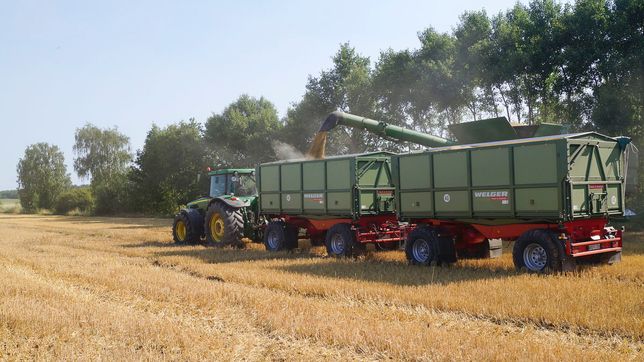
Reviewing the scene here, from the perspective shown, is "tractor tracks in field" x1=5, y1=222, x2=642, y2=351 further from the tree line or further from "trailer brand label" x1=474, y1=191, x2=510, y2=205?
the tree line

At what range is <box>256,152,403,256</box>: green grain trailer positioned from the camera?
14.4 m

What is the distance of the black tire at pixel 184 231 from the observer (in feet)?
61.3

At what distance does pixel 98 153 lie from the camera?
7088 cm

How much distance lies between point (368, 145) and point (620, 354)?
28.9m

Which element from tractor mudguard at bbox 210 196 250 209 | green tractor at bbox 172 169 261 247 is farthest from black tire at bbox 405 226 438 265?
tractor mudguard at bbox 210 196 250 209

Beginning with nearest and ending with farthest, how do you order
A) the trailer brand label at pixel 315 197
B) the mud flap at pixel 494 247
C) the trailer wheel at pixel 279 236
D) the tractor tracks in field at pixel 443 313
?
the tractor tracks in field at pixel 443 313 < the mud flap at pixel 494 247 < the trailer brand label at pixel 315 197 < the trailer wheel at pixel 279 236

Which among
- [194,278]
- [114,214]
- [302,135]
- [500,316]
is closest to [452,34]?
[302,135]

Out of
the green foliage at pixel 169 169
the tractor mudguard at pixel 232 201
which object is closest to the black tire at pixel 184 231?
the tractor mudguard at pixel 232 201

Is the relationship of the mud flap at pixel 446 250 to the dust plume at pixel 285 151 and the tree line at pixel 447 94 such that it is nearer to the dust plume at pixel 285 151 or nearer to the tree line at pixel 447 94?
the tree line at pixel 447 94

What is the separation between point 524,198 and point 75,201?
61212 millimetres

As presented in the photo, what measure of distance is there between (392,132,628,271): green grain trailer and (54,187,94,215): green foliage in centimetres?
5551

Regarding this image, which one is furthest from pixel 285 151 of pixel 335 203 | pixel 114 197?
pixel 335 203

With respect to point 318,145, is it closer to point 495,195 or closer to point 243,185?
point 243,185

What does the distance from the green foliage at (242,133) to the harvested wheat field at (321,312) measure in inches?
1183
